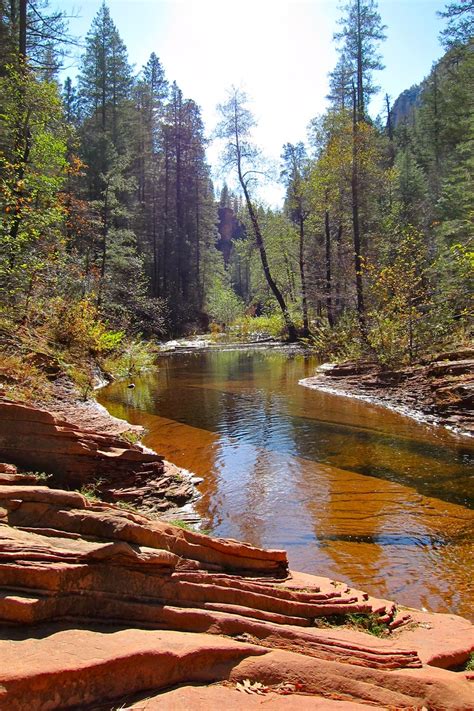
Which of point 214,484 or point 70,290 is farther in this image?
point 70,290

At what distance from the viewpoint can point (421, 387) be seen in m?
14.1

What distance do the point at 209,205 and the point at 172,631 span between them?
4815 cm

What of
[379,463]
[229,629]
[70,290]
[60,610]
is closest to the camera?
[60,610]

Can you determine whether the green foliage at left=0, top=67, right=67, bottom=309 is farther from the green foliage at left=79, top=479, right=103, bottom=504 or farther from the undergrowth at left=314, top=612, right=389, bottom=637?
the undergrowth at left=314, top=612, right=389, bottom=637

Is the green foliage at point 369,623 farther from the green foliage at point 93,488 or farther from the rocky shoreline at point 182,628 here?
the green foliage at point 93,488

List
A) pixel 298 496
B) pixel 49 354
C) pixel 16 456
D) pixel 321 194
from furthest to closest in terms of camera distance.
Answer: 1. pixel 321 194
2. pixel 49 354
3. pixel 298 496
4. pixel 16 456

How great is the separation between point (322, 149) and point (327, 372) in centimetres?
1591

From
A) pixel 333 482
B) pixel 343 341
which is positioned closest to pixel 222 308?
pixel 343 341

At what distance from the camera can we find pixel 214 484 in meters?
8.44

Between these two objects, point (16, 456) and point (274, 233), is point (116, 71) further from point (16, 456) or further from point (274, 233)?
point (16, 456)

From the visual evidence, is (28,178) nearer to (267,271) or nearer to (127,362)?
(127,362)

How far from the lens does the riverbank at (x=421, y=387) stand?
474 inches

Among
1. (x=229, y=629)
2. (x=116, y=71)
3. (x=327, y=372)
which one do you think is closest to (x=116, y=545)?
(x=229, y=629)

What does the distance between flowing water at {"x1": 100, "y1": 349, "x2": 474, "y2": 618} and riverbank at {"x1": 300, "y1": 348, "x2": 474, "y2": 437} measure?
24.9 inches
